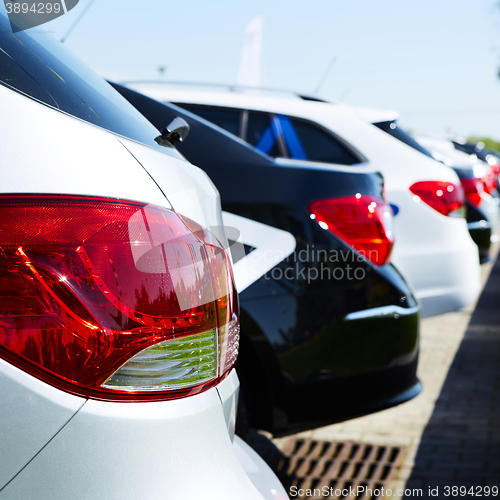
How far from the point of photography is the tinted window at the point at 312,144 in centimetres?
448

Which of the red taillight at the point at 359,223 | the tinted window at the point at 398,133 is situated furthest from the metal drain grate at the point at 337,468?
the tinted window at the point at 398,133

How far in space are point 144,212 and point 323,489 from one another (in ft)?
8.00

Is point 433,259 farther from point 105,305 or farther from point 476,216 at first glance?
point 105,305

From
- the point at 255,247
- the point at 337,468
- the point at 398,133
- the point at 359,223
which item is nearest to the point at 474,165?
the point at 398,133

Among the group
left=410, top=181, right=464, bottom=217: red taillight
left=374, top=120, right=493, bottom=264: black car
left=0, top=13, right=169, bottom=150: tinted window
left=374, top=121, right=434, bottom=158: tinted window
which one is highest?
left=0, top=13, right=169, bottom=150: tinted window

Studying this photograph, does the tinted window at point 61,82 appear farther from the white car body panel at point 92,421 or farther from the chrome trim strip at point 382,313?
the chrome trim strip at point 382,313

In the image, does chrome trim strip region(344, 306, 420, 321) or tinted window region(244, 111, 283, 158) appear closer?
chrome trim strip region(344, 306, 420, 321)

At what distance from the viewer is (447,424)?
13.0 feet

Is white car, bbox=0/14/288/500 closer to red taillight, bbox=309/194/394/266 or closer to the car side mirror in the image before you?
the car side mirror

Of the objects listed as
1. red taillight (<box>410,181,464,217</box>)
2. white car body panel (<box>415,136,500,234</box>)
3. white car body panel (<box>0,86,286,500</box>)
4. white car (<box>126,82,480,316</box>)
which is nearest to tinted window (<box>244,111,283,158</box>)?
white car (<box>126,82,480,316</box>)

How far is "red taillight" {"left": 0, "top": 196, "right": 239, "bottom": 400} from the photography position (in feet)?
3.40

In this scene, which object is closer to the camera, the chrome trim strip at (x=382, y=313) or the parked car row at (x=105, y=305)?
the parked car row at (x=105, y=305)

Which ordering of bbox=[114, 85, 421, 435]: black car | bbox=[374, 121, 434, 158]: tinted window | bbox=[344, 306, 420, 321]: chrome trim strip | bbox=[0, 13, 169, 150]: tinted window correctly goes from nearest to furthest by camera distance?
bbox=[0, 13, 169, 150]: tinted window < bbox=[114, 85, 421, 435]: black car < bbox=[344, 306, 420, 321]: chrome trim strip < bbox=[374, 121, 434, 158]: tinted window

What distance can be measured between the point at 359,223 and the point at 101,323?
5.58 feet
